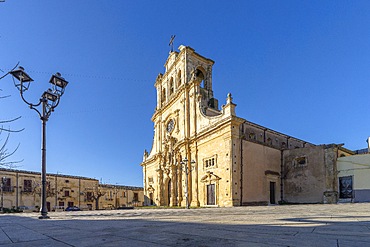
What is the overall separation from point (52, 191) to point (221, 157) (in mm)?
33868

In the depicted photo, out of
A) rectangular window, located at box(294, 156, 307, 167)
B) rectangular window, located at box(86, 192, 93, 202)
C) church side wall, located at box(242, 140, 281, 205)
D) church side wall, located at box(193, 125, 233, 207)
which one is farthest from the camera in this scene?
rectangular window, located at box(86, 192, 93, 202)

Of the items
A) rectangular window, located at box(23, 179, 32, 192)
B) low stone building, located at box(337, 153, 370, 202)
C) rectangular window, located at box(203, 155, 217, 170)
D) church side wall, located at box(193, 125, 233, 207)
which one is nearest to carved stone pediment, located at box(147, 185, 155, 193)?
church side wall, located at box(193, 125, 233, 207)

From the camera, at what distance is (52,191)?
44.9 m

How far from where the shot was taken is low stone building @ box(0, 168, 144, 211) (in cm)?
4072

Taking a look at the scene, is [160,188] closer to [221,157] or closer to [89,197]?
[221,157]

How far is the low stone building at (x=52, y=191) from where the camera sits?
40.7m

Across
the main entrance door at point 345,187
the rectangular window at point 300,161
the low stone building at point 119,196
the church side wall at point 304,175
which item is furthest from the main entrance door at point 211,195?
the low stone building at point 119,196

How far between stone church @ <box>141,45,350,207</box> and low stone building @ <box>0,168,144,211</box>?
60.1 feet

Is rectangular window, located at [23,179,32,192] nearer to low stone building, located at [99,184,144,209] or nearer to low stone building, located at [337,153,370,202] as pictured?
low stone building, located at [99,184,144,209]

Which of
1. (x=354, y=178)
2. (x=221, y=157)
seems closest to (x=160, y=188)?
(x=221, y=157)

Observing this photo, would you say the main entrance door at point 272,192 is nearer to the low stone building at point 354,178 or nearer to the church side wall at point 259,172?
the church side wall at point 259,172

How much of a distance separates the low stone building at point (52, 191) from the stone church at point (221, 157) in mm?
18329

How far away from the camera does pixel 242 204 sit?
76.6ft

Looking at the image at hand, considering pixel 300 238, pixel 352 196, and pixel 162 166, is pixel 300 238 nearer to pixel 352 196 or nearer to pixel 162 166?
pixel 352 196
